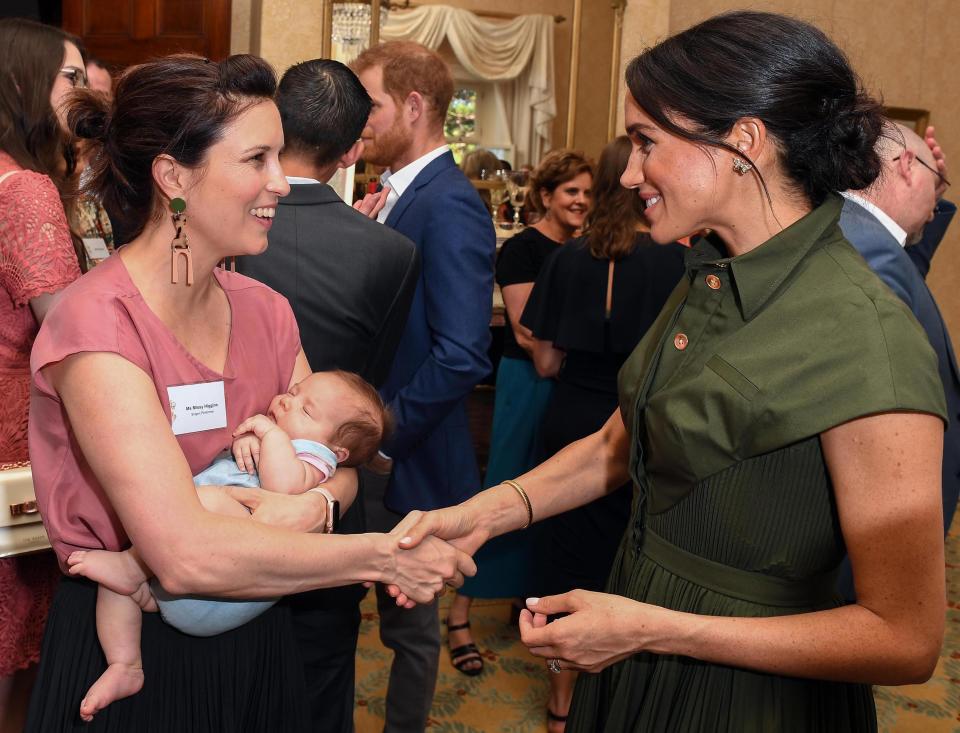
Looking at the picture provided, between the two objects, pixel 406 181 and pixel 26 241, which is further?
pixel 406 181

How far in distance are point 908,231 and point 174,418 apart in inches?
90.5

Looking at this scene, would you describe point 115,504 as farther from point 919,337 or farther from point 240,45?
point 240,45

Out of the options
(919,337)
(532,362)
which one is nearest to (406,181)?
(532,362)

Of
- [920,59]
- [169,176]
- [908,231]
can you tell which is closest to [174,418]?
[169,176]

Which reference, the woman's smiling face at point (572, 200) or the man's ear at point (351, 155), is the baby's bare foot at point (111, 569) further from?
the woman's smiling face at point (572, 200)

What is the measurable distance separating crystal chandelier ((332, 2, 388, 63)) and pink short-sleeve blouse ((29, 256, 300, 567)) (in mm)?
4368

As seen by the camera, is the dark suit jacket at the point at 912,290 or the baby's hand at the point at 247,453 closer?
the baby's hand at the point at 247,453

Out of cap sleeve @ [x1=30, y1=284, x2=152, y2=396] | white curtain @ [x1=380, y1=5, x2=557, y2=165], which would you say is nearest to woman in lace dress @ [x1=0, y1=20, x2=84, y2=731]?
cap sleeve @ [x1=30, y1=284, x2=152, y2=396]

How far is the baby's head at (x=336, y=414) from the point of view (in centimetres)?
174

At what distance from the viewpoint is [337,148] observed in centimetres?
234

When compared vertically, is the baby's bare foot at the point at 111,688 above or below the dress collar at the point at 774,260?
below

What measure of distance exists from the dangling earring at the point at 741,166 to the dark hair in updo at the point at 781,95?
1cm

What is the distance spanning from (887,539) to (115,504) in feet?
3.55

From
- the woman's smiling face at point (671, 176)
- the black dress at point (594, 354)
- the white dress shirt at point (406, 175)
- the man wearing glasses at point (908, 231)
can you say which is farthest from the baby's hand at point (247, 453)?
the black dress at point (594, 354)
